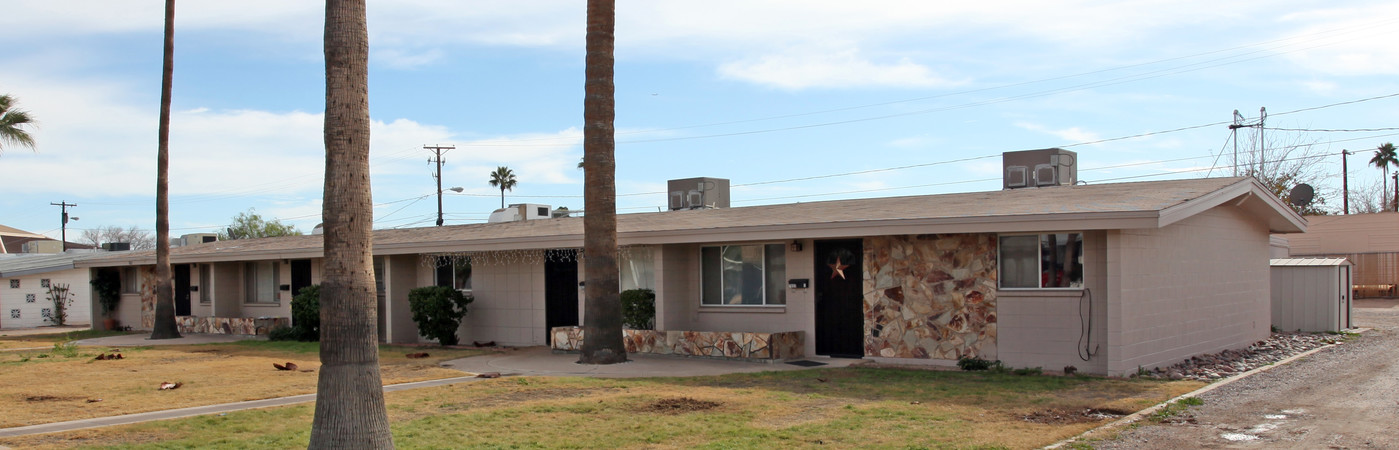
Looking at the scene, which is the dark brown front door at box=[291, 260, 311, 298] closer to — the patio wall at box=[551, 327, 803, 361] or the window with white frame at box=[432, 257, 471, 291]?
the window with white frame at box=[432, 257, 471, 291]

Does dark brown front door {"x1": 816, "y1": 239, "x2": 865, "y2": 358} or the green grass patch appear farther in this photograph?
dark brown front door {"x1": 816, "y1": 239, "x2": 865, "y2": 358}

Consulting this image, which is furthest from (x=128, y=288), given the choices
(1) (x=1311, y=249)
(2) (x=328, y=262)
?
(1) (x=1311, y=249)

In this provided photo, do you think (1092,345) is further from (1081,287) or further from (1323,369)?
(1323,369)

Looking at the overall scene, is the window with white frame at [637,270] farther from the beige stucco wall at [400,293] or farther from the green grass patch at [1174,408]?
the green grass patch at [1174,408]

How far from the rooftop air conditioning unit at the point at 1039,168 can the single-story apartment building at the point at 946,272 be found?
24 cm

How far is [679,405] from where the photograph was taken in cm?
1082

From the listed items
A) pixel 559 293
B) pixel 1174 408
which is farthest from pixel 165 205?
pixel 1174 408

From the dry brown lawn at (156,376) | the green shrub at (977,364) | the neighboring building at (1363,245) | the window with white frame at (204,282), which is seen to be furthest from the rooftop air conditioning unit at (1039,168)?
the neighboring building at (1363,245)

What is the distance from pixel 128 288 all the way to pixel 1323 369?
29.0 m

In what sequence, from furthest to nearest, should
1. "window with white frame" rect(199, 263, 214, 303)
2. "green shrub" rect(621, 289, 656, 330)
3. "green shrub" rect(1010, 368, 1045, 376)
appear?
"window with white frame" rect(199, 263, 214, 303)
"green shrub" rect(621, 289, 656, 330)
"green shrub" rect(1010, 368, 1045, 376)

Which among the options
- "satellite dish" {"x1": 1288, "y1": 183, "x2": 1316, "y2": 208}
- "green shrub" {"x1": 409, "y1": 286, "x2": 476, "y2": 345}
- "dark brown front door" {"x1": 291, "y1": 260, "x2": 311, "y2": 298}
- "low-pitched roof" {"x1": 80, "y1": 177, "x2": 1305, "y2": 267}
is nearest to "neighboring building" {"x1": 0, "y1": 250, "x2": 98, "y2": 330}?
"dark brown front door" {"x1": 291, "y1": 260, "x2": 311, "y2": 298}

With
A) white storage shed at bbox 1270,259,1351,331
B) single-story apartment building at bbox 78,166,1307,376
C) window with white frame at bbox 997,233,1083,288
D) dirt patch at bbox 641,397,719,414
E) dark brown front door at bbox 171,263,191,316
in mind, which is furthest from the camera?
dark brown front door at bbox 171,263,191,316

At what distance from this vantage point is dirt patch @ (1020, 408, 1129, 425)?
9.70m

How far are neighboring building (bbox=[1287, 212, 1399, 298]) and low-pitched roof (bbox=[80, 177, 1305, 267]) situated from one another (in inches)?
829
